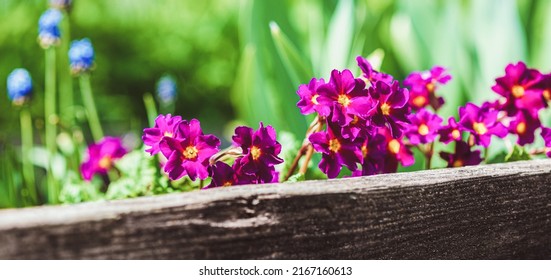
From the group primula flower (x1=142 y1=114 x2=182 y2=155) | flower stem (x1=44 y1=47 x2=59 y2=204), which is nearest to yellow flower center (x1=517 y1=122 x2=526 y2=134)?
primula flower (x1=142 y1=114 x2=182 y2=155)

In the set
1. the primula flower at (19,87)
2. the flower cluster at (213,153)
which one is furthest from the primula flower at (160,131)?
the primula flower at (19,87)

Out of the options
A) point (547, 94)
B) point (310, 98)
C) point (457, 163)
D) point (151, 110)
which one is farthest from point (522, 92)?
point (151, 110)

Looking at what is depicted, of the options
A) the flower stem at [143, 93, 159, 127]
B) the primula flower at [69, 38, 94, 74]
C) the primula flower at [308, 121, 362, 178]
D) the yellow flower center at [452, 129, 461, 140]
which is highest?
the primula flower at [69, 38, 94, 74]

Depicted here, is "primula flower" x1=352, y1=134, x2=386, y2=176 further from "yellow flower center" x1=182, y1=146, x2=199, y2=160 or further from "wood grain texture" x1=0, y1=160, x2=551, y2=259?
"yellow flower center" x1=182, y1=146, x2=199, y2=160

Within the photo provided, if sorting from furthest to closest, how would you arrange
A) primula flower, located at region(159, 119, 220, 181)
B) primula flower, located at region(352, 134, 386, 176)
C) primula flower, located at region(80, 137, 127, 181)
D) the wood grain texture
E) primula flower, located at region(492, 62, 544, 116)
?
1. primula flower, located at region(80, 137, 127, 181)
2. primula flower, located at region(492, 62, 544, 116)
3. primula flower, located at region(352, 134, 386, 176)
4. primula flower, located at region(159, 119, 220, 181)
5. the wood grain texture

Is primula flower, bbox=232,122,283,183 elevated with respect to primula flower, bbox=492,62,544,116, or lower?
lower
